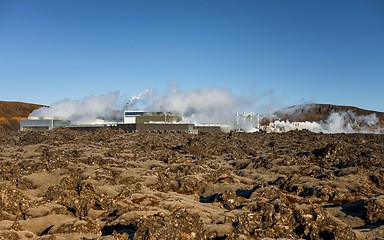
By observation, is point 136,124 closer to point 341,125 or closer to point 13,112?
point 341,125

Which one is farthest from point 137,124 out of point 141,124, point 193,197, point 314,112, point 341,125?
point 314,112

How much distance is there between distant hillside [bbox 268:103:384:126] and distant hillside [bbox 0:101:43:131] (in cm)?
9724

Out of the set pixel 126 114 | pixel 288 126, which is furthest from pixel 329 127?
pixel 126 114

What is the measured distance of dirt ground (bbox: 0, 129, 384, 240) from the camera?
477 inches

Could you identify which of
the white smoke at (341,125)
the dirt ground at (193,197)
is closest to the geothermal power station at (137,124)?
the white smoke at (341,125)

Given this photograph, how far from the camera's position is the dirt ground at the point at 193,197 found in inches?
477

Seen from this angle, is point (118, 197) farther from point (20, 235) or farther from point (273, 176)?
point (273, 176)

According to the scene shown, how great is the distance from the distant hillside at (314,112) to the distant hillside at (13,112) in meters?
97.2

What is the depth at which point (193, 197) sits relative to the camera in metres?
20.3

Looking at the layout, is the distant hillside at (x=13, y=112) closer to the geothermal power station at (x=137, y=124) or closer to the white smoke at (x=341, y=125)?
the geothermal power station at (x=137, y=124)

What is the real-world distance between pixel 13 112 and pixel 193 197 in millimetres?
133389

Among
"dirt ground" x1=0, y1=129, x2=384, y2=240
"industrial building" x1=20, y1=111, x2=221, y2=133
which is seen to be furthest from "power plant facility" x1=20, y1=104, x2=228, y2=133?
"dirt ground" x1=0, y1=129, x2=384, y2=240

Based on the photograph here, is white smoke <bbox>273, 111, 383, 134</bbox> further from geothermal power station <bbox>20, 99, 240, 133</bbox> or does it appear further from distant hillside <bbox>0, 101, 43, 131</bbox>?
distant hillside <bbox>0, 101, 43, 131</bbox>

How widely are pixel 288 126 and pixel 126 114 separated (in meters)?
46.2
